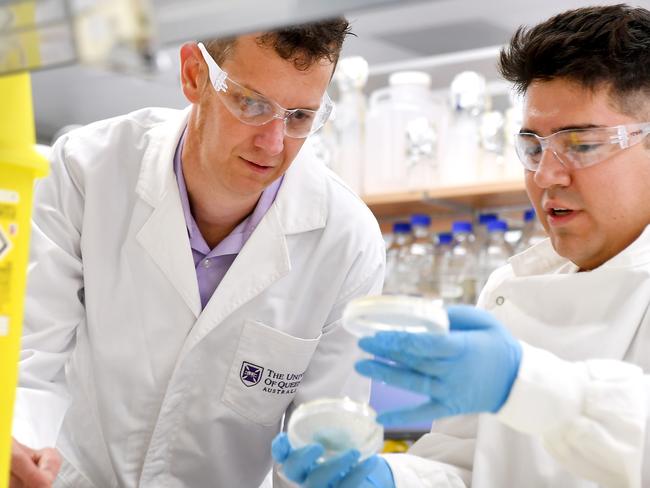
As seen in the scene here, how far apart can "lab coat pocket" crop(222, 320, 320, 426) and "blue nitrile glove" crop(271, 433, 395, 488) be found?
53 cm

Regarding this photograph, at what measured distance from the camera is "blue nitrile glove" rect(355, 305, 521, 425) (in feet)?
4.17

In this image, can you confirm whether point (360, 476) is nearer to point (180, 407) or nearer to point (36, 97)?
point (180, 407)

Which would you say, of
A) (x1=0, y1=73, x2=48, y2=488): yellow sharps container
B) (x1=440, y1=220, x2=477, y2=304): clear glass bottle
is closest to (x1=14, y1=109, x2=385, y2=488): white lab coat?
(x1=0, y1=73, x2=48, y2=488): yellow sharps container

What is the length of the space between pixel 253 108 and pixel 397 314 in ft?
2.73

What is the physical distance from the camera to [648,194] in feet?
5.38

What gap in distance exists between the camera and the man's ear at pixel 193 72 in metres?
2.01

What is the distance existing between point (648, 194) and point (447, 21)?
311 centimetres

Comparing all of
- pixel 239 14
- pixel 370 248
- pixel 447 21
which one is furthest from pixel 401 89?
pixel 239 14

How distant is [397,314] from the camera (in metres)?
1.16

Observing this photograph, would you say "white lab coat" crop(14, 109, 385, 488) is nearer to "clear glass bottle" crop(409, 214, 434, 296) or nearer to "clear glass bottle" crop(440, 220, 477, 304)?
"clear glass bottle" crop(440, 220, 477, 304)

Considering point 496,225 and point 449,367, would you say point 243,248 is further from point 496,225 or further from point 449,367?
point 496,225

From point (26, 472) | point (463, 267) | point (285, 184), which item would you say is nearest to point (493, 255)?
point (463, 267)

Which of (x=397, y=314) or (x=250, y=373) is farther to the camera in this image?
(x=250, y=373)

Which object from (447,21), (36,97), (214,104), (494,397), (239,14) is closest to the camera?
(239,14)
